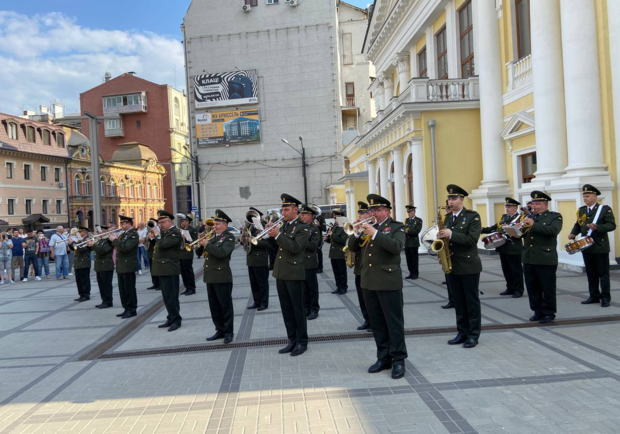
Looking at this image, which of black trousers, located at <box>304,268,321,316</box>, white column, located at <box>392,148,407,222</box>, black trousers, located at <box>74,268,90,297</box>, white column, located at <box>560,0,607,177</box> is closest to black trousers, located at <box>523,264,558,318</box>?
black trousers, located at <box>304,268,321,316</box>

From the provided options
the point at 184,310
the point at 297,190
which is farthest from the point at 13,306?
the point at 297,190

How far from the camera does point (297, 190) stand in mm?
45812

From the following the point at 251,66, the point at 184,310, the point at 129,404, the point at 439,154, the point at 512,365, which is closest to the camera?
the point at 129,404

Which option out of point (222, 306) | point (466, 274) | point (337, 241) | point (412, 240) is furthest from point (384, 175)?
point (466, 274)

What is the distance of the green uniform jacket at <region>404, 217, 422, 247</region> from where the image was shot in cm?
1292

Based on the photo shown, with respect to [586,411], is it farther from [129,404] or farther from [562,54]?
[562,54]

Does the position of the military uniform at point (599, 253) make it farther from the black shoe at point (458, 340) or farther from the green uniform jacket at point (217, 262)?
the green uniform jacket at point (217, 262)

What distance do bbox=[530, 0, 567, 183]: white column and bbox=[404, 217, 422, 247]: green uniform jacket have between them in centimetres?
451

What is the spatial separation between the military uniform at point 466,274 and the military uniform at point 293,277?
210 centimetres

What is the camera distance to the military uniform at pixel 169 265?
8.72 metres

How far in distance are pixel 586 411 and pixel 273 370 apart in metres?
3.45

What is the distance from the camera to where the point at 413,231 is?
42.2ft

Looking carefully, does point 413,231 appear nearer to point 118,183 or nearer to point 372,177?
point 372,177

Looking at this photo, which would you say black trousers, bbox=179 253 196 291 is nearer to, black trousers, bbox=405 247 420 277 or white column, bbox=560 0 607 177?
black trousers, bbox=405 247 420 277
